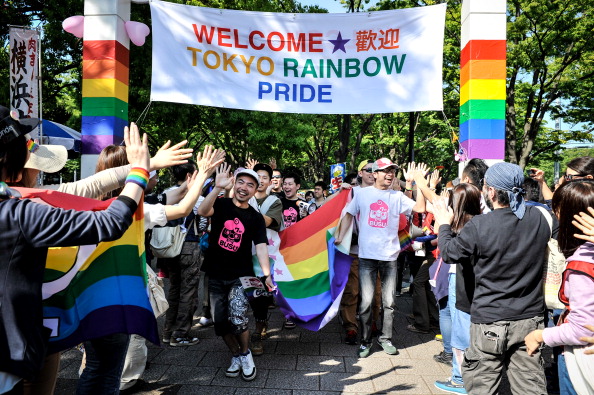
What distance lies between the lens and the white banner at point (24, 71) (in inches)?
243

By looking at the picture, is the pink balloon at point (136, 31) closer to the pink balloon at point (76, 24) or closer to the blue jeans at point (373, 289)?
the pink balloon at point (76, 24)

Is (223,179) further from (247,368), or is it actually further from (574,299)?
(574,299)

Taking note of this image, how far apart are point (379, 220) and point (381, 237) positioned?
192mm

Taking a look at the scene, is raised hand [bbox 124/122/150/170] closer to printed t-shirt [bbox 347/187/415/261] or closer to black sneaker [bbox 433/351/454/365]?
printed t-shirt [bbox 347/187/415/261]

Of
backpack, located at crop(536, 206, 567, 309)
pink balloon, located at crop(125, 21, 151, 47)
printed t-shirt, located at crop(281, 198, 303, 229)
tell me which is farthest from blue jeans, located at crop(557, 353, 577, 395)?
pink balloon, located at crop(125, 21, 151, 47)

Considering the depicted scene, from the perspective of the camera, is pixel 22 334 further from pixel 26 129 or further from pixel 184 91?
pixel 184 91

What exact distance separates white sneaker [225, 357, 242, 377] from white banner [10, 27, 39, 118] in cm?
460

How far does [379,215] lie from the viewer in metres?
4.98

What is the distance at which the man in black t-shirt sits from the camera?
4.12 m

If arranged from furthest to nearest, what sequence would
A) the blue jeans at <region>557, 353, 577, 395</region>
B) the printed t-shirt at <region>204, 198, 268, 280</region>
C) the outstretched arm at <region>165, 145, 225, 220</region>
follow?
the printed t-shirt at <region>204, 198, 268, 280</region>, the outstretched arm at <region>165, 145, 225, 220</region>, the blue jeans at <region>557, 353, 577, 395</region>

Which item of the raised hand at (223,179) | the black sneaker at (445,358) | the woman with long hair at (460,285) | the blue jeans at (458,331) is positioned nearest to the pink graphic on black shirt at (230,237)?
the raised hand at (223,179)

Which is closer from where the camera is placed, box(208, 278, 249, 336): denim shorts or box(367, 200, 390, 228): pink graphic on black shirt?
box(208, 278, 249, 336): denim shorts

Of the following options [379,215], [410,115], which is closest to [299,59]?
[379,215]

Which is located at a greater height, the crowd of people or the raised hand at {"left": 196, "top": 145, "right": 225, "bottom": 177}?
the raised hand at {"left": 196, "top": 145, "right": 225, "bottom": 177}
